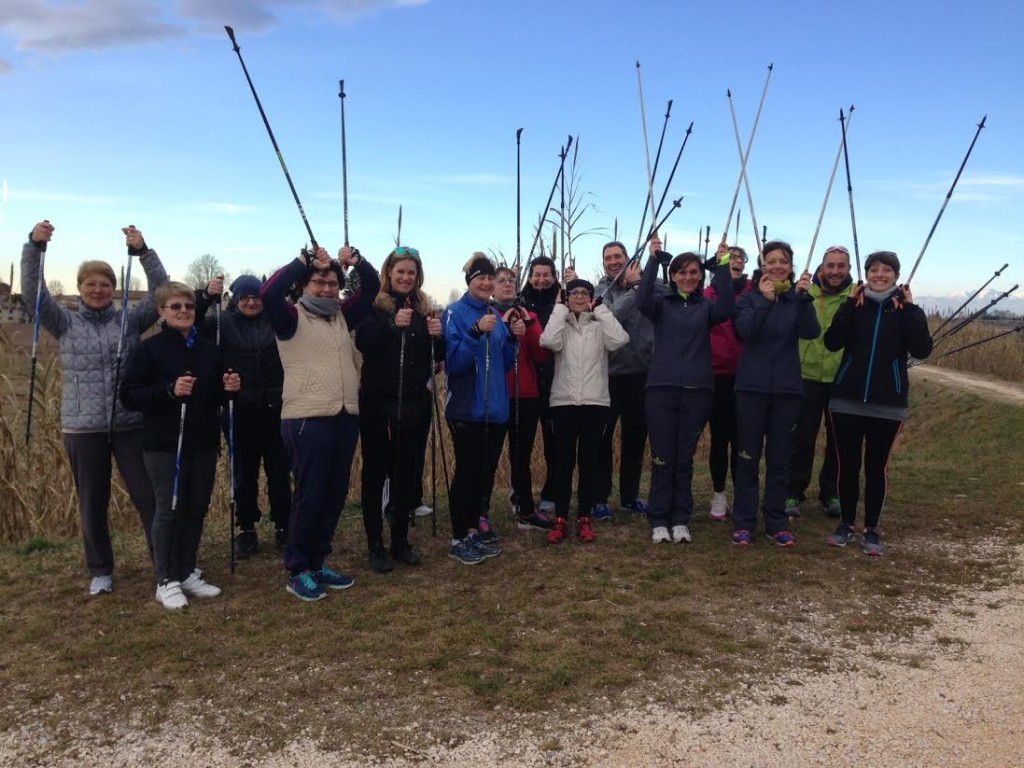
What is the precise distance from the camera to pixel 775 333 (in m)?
5.47

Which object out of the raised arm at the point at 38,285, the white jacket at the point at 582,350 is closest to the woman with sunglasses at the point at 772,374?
the white jacket at the point at 582,350

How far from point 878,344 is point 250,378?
4226mm

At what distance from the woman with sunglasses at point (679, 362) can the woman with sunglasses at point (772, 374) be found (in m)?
0.23

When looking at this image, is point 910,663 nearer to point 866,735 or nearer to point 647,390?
point 866,735

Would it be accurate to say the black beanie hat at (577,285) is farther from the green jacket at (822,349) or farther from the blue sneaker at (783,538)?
the blue sneaker at (783,538)

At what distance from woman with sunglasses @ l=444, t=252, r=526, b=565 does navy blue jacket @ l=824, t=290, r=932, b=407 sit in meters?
2.25

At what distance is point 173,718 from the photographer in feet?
11.0

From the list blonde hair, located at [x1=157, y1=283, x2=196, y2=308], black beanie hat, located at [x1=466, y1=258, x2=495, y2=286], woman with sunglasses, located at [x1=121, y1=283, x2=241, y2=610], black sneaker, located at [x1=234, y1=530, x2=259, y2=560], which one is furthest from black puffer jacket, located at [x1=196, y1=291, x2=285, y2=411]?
black beanie hat, located at [x1=466, y1=258, x2=495, y2=286]

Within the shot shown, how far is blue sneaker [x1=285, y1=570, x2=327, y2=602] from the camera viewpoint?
462 cm

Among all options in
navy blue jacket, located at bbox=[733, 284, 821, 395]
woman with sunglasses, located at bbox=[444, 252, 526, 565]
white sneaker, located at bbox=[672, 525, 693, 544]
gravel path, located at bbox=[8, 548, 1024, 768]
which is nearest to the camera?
gravel path, located at bbox=[8, 548, 1024, 768]

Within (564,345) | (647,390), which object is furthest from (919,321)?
→ (564,345)

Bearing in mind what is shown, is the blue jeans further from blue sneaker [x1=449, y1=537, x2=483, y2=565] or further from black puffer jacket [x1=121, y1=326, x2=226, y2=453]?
blue sneaker [x1=449, y1=537, x2=483, y2=565]

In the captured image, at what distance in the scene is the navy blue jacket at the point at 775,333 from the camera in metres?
5.44

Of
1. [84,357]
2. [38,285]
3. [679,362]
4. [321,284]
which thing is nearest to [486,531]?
[679,362]
